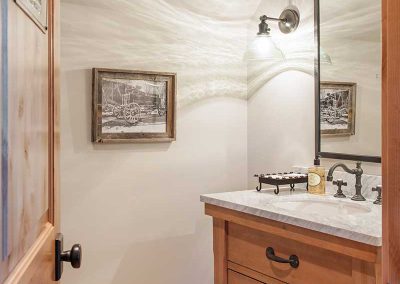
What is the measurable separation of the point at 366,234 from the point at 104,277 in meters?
1.61

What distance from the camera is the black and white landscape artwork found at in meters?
2.47

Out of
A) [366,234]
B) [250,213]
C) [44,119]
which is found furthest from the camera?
[250,213]

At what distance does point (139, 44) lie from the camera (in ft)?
8.41

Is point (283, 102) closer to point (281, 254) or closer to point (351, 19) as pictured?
point (351, 19)

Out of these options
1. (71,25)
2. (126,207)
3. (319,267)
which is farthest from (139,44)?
(319,267)

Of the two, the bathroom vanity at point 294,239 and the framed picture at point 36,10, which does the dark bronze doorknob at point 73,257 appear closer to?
the framed picture at point 36,10

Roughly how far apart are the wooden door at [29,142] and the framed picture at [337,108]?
159 cm

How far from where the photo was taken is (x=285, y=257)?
178 cm

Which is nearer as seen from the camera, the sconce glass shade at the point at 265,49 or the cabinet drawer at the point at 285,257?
the cabinet drawer at the point at 285,257

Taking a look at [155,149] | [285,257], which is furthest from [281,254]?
[155,149]

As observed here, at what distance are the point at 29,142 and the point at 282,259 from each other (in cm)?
127

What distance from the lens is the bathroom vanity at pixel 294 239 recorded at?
149cm

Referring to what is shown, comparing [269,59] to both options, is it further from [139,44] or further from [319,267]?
[319,267]

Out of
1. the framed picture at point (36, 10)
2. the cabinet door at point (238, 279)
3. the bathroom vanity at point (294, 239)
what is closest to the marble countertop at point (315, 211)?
the bathroom vanity at point (294, 239)
